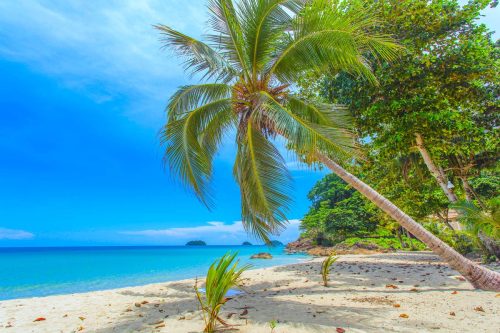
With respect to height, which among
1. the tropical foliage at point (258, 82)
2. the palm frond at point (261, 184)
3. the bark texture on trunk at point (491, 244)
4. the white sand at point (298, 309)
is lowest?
the white sand at point (298, 309)

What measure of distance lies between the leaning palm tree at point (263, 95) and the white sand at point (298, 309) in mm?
1259

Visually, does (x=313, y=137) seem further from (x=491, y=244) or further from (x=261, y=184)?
(x=491, y=244)

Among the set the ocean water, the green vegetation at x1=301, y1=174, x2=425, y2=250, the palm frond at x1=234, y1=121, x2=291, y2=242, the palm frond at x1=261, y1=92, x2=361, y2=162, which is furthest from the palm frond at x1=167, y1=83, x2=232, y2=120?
the green vegetation at x1=301, y1=174, x2=425, y2=250

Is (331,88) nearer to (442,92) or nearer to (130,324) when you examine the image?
(442,92)

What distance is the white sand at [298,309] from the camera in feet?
13.2

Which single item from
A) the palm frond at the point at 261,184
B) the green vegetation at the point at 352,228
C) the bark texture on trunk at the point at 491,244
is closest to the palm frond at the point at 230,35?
the palm frond at the point at 261,184

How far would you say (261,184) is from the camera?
6.47 meters

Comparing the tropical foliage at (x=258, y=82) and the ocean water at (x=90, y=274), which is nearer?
the tropical foliage at (x=258, y=82)

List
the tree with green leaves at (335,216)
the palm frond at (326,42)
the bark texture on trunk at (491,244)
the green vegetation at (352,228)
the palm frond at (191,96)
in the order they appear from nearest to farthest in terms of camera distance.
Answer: the palm frond at (326,42) → the palm frond at (191,96) → the bark texture on trunk at (491,244) → the green vegetation at (352,228) → the tree with green leaves at (335,216)

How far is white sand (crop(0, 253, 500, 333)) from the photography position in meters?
4.04

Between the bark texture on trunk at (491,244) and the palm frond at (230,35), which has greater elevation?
the palm frond at (230,35)

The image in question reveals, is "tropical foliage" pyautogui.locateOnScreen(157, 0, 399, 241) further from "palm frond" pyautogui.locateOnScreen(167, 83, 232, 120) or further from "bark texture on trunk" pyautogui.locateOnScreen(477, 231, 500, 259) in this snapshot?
"bark texture on trunk" pyautogui.locateOnScreen(477, 231, 500, 259)

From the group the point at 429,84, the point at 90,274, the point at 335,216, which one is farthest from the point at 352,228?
the point at 429,84

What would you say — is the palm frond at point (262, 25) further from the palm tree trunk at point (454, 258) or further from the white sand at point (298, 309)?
the white sand at point (298, 309)
